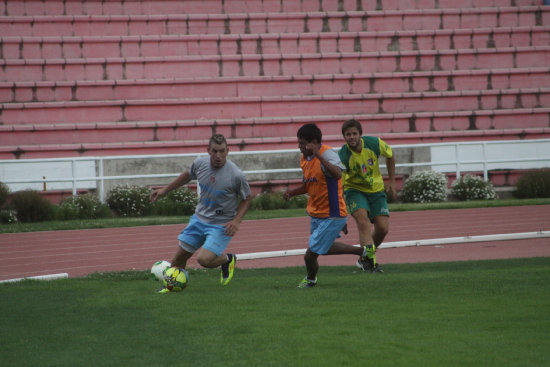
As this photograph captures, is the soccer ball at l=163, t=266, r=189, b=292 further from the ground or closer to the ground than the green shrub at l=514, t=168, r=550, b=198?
further from the ground

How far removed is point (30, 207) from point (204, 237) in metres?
11.8

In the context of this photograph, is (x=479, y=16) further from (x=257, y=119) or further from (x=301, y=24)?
(x=257, y=119)

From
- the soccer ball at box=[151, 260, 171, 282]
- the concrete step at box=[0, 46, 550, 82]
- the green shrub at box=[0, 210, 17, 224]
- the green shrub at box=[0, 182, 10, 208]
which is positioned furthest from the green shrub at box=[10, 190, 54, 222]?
the soccer ball at box=[151, 260, 171, 282]

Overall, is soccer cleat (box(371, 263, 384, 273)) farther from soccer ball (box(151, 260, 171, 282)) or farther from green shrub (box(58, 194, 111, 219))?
green shrub (box(58, 194, 111, 219))

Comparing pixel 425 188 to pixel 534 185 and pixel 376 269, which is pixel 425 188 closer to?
pixel 534 185

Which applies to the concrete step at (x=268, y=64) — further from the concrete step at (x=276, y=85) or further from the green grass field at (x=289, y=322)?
the green grass field at (x=289, y=322)

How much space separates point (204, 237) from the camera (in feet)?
32.3

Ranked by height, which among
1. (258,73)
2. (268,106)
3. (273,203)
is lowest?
(273,203)

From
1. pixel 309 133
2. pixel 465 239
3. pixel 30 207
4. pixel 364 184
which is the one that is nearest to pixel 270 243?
pixel 465 239

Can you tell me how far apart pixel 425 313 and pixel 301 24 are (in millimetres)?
22983

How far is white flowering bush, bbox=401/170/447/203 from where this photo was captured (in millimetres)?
23266

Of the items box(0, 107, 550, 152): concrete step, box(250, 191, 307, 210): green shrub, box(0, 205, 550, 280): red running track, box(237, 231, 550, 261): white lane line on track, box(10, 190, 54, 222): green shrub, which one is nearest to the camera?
box(0, 205, 550, 280): red running track

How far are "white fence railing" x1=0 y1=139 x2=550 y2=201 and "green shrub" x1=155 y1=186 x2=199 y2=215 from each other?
0.59 m

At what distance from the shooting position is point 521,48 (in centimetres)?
2944
